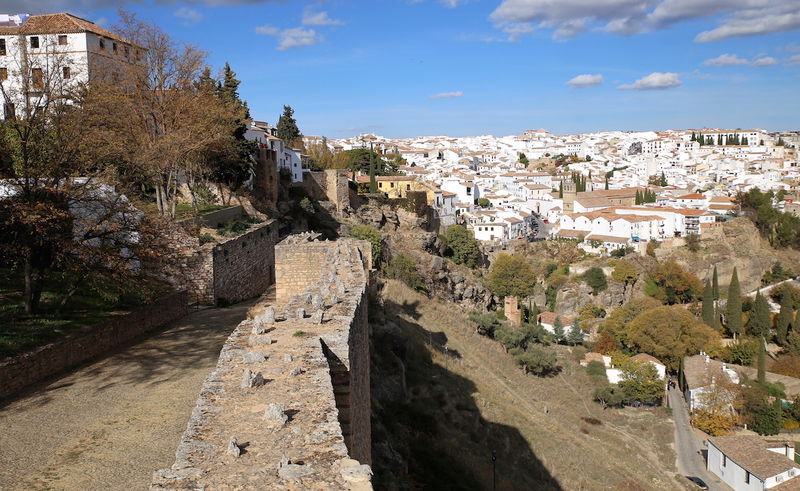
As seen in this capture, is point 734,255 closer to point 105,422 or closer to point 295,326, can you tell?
point 295,326

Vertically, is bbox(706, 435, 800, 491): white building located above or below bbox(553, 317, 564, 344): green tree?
below

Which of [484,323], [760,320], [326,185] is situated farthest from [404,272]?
[760,320]

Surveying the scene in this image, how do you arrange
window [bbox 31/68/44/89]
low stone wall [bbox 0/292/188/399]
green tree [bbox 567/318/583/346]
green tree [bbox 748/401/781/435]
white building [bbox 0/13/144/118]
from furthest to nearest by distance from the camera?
1. green tree [bbox 567/318/583/346]
2. green tree [bbox 748/401/781/435]
3. white building [bbox 0/13/144/118]
4. window [bbox 31/68/44/89]
5. low stone wall [bbox 0/292/188/399]

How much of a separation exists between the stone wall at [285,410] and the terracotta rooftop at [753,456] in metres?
22.0

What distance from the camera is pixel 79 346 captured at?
386 inches

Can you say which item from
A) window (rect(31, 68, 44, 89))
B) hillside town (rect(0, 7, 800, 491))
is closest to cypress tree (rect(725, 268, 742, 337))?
hillside town (rect(0, 7, 800, 491))

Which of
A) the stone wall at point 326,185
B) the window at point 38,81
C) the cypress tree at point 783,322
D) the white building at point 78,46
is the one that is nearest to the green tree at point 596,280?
the cypress tree at point 783,322

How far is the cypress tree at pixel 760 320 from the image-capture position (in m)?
43.8

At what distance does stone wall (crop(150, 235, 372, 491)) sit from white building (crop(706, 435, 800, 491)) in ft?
71.5

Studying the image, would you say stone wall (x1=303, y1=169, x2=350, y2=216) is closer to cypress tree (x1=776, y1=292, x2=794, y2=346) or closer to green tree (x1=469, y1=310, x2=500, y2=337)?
green tree (x1=469, y1=310, x2=500, y2=337)

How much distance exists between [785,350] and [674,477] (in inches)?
1008

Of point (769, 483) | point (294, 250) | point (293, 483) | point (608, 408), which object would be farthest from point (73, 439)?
point (608, 408)

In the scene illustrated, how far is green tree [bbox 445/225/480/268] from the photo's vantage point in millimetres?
51156

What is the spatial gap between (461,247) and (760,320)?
21.9 m
